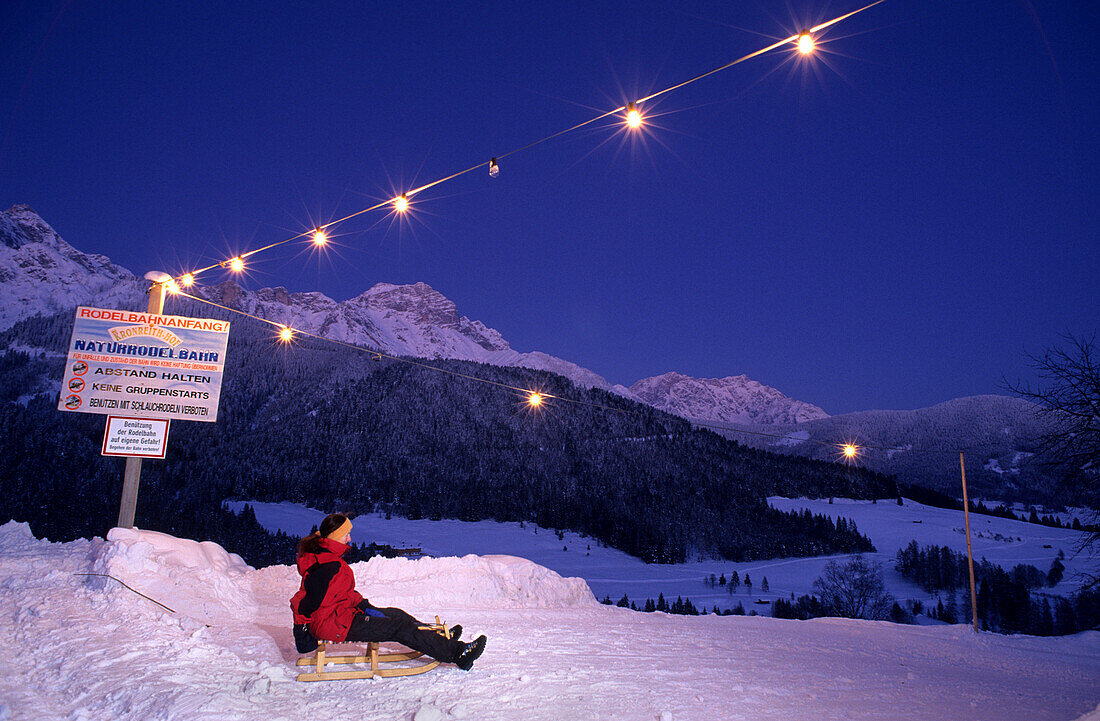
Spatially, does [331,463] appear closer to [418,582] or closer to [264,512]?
[264,512]

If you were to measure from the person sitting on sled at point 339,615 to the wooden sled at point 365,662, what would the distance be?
0.10 m

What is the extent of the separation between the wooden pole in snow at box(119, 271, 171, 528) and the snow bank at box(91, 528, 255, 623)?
595 mm

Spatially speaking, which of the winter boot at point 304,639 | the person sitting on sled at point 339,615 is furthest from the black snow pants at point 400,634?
the winter boot at point 304,639

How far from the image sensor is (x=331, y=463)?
111062 millimetres

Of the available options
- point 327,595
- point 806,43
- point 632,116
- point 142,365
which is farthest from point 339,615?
point 142,365

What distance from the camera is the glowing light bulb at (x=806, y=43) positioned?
5344 mm

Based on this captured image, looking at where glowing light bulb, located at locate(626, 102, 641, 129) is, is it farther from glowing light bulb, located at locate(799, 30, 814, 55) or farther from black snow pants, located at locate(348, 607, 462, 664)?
black snow pants, located at locate(348, 607, 462, 664)

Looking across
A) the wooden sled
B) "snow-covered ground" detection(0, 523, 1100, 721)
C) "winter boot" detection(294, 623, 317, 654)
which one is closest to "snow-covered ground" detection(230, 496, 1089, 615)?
"snow-covered ground" detection(0, 523, 1100, 721)

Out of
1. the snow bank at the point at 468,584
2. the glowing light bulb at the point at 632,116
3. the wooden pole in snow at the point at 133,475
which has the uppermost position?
the glowing light bulb at the point at 632,116

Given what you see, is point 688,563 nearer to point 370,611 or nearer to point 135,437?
point 135,437

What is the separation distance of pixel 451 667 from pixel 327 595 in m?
1.24

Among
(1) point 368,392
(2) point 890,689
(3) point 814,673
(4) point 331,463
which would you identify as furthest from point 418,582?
(1) point 368,392

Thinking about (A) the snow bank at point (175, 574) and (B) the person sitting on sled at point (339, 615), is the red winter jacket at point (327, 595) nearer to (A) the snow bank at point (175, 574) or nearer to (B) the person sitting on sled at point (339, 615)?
(B) the person sitting on sled at point (339, 615)

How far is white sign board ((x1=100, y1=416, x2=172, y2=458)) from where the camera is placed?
349 inches
